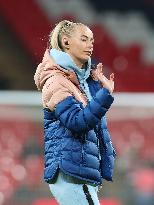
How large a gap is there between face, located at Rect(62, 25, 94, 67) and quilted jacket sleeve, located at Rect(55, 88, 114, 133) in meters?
0.16

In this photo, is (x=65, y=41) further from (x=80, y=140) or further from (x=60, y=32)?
(x=80, y=140)

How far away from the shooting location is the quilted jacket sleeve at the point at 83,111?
2457 mm

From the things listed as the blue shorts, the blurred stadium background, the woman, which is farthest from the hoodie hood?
the blurred stadium background

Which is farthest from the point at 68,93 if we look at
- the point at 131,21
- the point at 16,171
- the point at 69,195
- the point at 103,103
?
the point at 131,21

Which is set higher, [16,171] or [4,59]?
[4,59]

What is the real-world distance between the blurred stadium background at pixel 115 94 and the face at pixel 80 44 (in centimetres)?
215

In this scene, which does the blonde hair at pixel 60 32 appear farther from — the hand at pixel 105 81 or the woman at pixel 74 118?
the hand at pixel 105 81

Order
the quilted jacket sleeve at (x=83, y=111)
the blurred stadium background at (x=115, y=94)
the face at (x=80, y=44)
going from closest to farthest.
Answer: the quilted jacket sleeve at (x=83, y=111) < the face at (x=80, y=44) < the blurred stadium background at (x=115, y=94)

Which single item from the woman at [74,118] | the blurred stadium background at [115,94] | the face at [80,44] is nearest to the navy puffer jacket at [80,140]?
the woman at [74,118]

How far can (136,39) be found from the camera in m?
6.74

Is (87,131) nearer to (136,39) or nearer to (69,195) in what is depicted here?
(69,195)

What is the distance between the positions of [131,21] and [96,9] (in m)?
0.30

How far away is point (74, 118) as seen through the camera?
2475mm

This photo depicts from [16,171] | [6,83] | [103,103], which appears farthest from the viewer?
[6,83]
